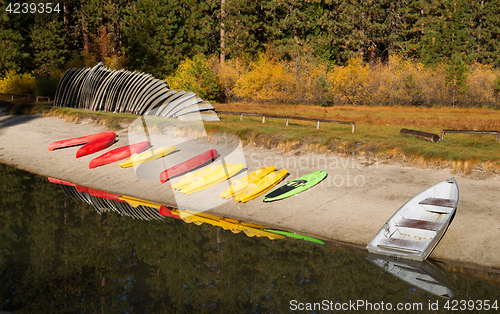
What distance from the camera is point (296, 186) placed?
58.0 feet

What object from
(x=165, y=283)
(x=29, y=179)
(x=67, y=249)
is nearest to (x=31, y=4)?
(x=29, y=179)

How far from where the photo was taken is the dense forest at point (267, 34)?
176ft

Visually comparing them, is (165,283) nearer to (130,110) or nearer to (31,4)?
(130,110)

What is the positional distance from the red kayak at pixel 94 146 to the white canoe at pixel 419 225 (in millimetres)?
18424

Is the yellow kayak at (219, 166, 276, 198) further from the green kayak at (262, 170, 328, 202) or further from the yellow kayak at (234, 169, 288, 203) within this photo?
the green kayak at (262, 170, 328, 202)

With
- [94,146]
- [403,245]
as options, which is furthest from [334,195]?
[94,146]

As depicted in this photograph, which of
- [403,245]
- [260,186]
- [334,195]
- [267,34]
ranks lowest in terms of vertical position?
[403,245]

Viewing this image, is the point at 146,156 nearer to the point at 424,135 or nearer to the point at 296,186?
the point at 296,186

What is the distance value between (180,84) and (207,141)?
23.8 meters

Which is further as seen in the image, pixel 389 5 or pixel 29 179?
pixel 389 5

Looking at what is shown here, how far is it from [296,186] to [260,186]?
1.45 m

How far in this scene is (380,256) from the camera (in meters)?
13.0

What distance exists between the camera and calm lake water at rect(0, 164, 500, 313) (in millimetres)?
10742

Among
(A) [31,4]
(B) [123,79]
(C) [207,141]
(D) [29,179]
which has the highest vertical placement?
(A) [31,4]
